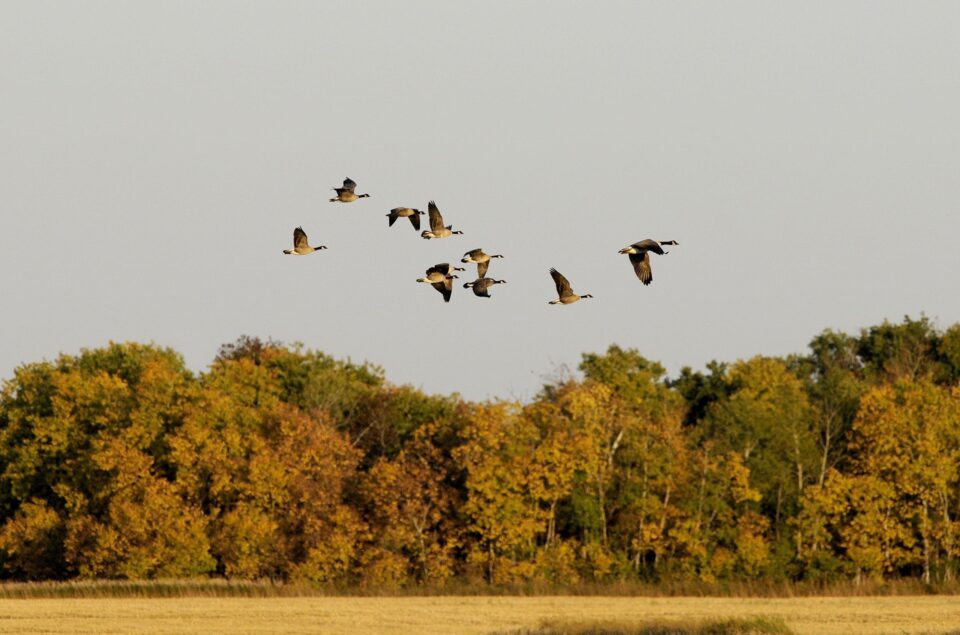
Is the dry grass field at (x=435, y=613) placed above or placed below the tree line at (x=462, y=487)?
below

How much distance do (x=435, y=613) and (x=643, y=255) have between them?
1416 inches

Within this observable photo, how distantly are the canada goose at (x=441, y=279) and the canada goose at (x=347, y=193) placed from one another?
248cm

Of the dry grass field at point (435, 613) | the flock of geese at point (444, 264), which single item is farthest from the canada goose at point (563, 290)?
the dry grass field at point (435, 613)

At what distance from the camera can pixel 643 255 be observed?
4088 cm

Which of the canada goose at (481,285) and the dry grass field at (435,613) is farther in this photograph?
the dry grass field at (435,613)

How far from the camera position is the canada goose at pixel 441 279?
141ft

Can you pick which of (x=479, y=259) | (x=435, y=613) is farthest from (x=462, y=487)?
(x=479, y=259)

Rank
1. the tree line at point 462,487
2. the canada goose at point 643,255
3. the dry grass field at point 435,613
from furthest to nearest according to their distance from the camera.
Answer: the tree line at point 462,487, the dry grass field at point 435,613, the canada goose at point 643,255

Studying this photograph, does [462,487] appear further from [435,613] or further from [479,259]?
[479,259]

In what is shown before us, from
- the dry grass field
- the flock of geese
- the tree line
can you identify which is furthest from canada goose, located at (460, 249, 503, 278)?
the tree line

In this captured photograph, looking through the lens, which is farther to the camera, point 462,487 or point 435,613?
point 462,487

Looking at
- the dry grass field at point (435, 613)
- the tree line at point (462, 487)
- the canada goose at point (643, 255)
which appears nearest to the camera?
the canada goose at point (643, 255)

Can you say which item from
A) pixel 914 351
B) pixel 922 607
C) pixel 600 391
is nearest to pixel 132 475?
pixel 600 391

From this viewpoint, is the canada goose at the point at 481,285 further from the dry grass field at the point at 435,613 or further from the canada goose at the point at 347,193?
the dry grass field at the point at 435,613
